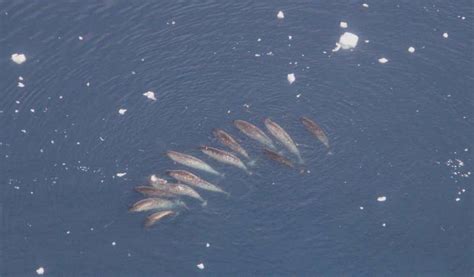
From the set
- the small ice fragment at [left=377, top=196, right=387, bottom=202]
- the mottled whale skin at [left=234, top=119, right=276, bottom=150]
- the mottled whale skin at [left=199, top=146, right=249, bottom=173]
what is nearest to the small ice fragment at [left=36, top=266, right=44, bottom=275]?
the mottled whale skin at [left=199, top=146, right=249, bottom=173]

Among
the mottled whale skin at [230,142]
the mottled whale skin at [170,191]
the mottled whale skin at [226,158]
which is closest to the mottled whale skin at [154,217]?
the mottled whale skin at [170,191]

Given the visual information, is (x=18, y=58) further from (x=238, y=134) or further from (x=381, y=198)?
(x=381, y=198)

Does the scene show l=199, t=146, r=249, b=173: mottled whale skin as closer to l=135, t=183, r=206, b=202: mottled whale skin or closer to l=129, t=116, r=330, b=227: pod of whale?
l=129, t=116, r=330, b=227: pod of whale

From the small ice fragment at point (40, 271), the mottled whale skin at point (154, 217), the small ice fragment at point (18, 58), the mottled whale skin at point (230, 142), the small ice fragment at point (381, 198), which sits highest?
the small ice fragment at point (18, 58)

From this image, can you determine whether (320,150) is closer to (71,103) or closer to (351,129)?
(351,129)

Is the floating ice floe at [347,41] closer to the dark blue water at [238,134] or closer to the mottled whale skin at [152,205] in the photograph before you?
the dark blue water at [238,134]

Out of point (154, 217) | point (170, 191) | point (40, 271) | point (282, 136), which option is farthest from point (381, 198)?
point (40, 271)
